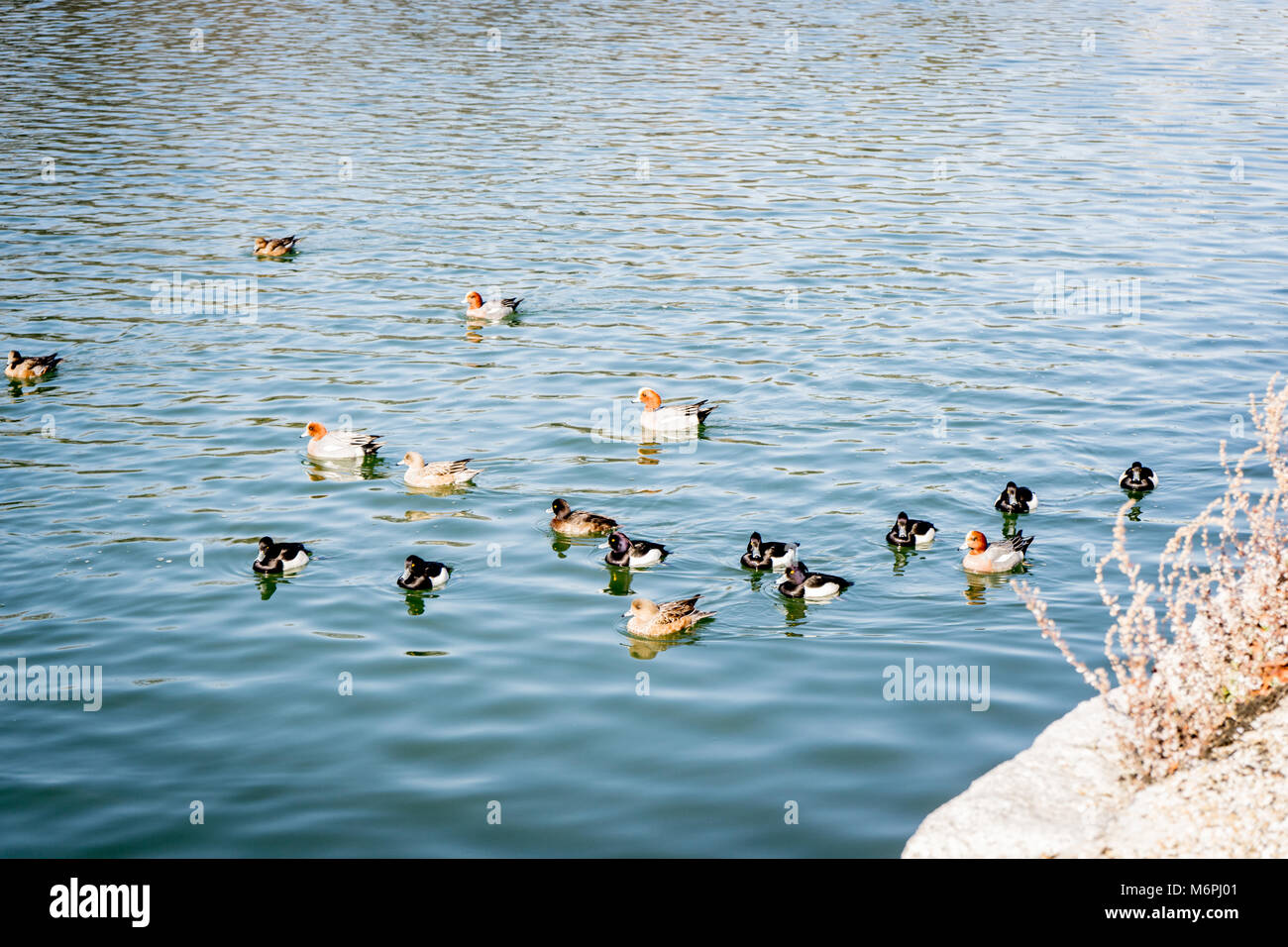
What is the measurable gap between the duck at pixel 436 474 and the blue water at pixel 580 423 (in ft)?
0.73

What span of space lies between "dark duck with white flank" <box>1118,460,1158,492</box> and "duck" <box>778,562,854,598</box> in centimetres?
439

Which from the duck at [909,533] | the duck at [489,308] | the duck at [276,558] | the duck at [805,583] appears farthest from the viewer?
the duck at [489,308]

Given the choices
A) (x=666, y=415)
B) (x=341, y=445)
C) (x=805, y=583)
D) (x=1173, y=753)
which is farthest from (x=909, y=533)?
(x=341, y=445)

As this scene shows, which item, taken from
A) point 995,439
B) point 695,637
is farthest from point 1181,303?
point 695,637

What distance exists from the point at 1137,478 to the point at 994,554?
2.91m

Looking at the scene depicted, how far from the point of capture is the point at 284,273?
25.4 metres

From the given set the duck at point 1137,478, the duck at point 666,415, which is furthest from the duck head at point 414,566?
the duck at point 1137,478

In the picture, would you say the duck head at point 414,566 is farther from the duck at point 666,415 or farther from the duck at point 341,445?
the duck at point 666,415

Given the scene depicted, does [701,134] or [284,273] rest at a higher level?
[701,134]

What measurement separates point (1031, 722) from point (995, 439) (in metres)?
7.14

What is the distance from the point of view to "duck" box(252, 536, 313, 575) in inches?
570

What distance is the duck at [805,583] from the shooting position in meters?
13.9

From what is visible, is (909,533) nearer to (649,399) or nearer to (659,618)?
(659,618)
